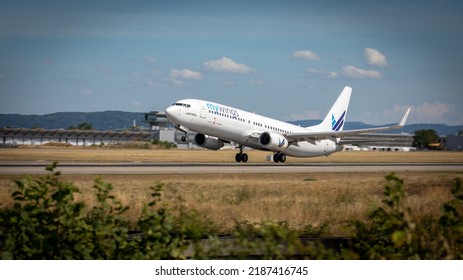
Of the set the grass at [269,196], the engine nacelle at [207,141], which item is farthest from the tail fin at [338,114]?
the grass at [269,196]

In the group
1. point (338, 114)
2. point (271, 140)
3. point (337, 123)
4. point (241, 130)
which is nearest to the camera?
point (241, 130)

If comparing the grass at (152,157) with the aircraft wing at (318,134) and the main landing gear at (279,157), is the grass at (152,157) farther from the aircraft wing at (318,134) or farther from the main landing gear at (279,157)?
the aircraft wing at (318,134)

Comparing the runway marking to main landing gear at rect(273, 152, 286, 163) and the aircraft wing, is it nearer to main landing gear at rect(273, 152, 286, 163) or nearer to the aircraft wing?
the aircraft wing

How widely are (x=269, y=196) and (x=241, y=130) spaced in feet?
106

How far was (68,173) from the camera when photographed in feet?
148

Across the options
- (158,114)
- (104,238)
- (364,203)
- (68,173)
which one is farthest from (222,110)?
(158,114)

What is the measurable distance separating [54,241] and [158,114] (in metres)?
182

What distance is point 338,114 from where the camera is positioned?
86688 mm

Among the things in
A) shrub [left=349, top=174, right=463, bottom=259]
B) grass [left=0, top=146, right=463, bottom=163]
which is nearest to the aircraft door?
grass [left=0, top=146, right=463, bottom=163]

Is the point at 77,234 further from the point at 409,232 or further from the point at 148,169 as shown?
the point at 148,169

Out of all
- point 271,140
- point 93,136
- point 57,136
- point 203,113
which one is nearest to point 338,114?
point 271,140

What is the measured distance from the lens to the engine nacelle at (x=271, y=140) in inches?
2611

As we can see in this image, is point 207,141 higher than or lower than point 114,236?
higher
